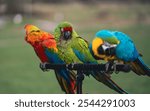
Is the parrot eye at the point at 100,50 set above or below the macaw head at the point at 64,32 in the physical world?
below

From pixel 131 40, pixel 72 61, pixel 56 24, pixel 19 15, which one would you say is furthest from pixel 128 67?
pixel 19 15

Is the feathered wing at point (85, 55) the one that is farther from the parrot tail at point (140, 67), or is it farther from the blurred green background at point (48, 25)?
the parrot tail at point (140, 67)

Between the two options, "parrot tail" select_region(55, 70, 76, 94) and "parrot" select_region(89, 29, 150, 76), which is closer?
"parrot" select_region(89, 29, 150, 76)

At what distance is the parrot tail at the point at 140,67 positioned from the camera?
8.48 feet

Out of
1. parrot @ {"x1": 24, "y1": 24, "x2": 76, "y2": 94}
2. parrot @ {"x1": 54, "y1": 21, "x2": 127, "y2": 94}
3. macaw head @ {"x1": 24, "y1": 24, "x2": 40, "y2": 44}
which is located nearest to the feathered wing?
parrot @ {"x1": 54, "y1": 21, "x2": 127, "y2": 94}

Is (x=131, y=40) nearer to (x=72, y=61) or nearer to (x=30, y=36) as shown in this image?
(x=72, y=61)

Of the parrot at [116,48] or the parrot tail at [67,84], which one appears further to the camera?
the parrot tail at [67,84]

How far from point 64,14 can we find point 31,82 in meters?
0.43

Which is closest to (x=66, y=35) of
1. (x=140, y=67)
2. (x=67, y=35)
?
(x=67, y=35)

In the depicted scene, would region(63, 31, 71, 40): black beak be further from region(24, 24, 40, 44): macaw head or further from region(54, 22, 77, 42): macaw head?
region(24, 24, 40, 44): macaw head

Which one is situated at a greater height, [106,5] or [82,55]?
[106,5]

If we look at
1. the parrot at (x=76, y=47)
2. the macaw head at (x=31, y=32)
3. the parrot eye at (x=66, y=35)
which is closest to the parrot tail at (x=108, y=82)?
the parrot at (x=76, y=47)

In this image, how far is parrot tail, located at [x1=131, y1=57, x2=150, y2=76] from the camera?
2.58 meters

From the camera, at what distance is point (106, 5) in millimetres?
Answer: 2691
